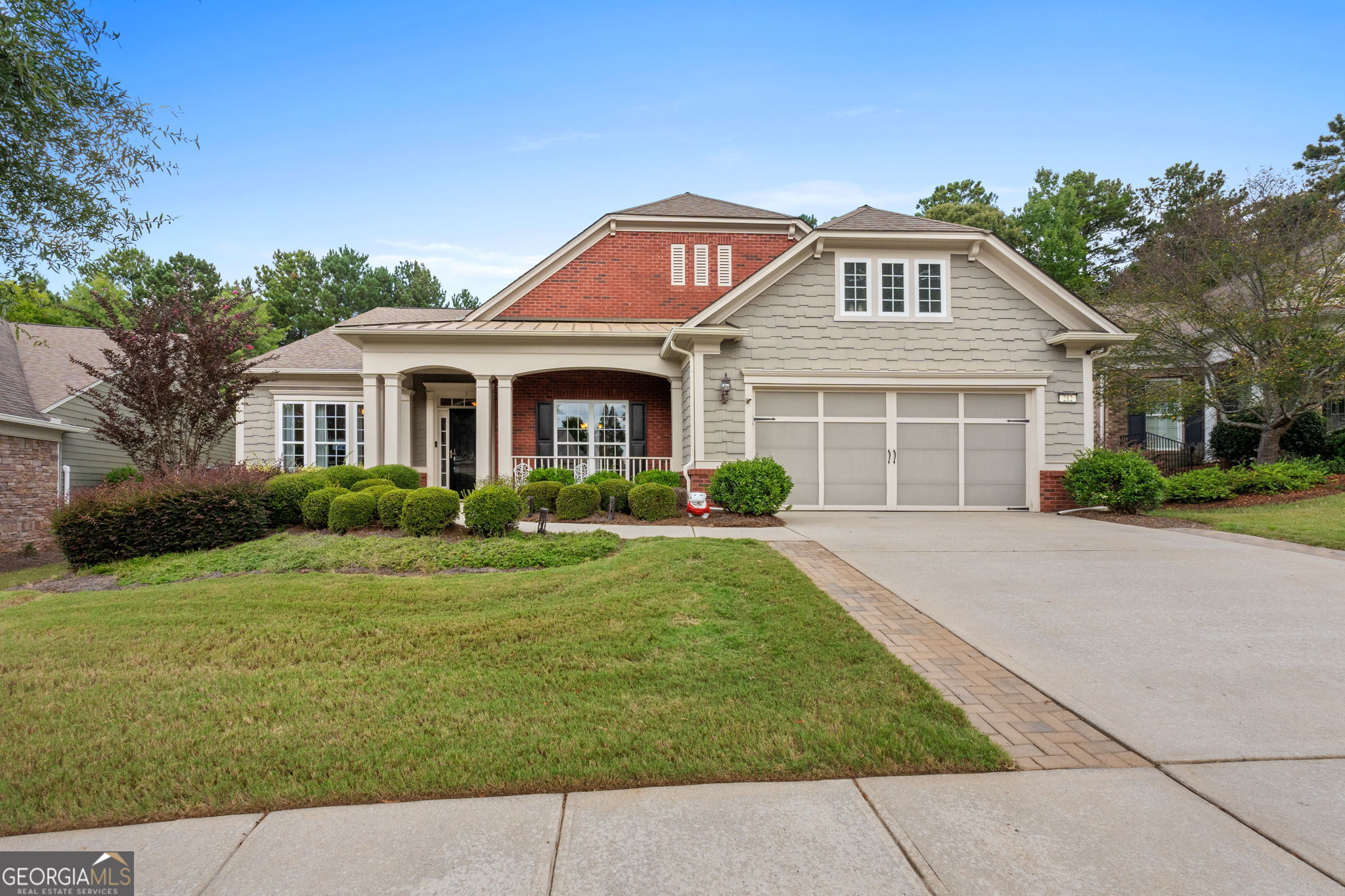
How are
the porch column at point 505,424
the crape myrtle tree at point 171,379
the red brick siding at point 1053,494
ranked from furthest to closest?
the porch column at point 505,424
the red brick siding at point 1053,494
the crape myrtle tree at point 171,379

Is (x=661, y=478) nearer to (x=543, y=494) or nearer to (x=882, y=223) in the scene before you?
(x=543, y=494)

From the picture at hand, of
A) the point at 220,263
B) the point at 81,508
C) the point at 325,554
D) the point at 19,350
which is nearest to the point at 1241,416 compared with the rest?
the point at 325,554

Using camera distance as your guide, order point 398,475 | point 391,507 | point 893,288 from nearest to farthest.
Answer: point 391,507, point 398,475, point 893,288

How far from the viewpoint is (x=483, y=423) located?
12.8 meters

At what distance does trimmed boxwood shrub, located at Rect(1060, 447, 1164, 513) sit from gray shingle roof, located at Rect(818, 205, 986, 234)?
444 centimetres

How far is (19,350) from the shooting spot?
16578mm

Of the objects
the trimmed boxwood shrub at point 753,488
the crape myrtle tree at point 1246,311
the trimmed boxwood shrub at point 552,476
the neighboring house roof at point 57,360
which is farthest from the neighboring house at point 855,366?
the neighboring house roof at point 57,360

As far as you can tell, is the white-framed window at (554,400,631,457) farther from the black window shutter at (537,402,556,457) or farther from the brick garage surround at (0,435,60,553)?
the brick garage surround at (0,435,60,553)

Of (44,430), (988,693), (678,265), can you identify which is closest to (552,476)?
(678,265)

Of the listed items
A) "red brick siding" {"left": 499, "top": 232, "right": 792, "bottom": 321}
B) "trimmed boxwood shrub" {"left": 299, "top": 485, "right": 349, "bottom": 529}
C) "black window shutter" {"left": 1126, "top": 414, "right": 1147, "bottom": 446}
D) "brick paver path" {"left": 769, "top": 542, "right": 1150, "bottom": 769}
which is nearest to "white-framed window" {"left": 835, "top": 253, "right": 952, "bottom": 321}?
"red brick siding" {"left": 499, "top": 232, "right": 792, "bottom": 321}

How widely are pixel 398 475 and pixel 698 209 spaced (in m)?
9.01

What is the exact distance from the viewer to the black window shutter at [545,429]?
45.8ft

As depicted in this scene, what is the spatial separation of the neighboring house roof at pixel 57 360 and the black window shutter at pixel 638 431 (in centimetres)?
1216

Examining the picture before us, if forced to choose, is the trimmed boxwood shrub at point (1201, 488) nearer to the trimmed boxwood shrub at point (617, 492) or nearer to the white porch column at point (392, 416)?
the trimmed boxwood shrub at point (617, 492)
